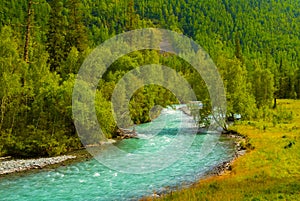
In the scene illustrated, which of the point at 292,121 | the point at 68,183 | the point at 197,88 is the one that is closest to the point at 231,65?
the point at 197,88

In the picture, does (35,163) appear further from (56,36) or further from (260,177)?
(56,36)


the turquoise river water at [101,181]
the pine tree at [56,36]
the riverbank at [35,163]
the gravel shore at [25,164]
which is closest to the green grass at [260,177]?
the turquoise river water at [101,181]

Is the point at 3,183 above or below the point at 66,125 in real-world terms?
→ below

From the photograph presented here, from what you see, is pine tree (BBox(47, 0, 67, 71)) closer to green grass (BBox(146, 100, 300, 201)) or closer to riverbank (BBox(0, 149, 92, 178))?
riverbank (BBox(0, 149, 92, 178))

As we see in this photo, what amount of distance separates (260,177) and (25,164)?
69.8ft

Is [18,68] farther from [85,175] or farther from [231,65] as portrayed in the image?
[231,65]

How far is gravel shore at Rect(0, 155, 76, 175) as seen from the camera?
30516 mm

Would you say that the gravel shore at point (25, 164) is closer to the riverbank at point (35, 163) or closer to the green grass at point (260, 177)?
the riverbank at point (35, 163)

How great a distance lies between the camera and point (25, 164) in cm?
3216

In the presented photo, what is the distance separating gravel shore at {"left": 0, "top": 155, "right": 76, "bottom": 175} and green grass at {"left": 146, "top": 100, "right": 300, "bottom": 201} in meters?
15.4

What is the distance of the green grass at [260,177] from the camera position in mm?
18922

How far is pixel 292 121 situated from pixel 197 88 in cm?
1874

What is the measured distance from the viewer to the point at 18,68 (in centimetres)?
3906

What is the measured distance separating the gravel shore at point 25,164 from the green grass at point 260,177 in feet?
50.6
